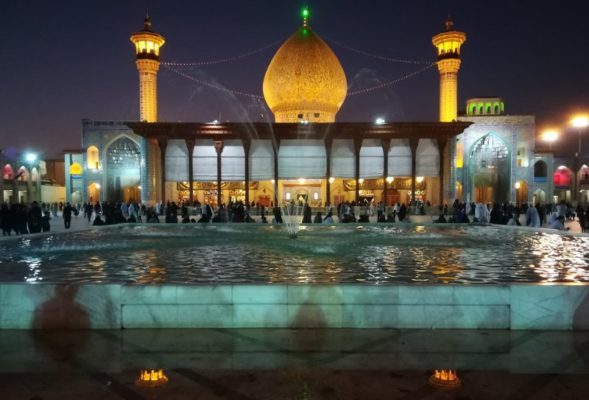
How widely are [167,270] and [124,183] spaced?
31.3m

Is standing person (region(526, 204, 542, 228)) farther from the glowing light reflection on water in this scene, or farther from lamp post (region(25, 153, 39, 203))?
lamp post (region(25, 153, 39, 203))

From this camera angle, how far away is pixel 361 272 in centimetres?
622

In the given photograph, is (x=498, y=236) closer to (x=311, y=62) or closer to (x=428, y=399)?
(x=428, y=399)

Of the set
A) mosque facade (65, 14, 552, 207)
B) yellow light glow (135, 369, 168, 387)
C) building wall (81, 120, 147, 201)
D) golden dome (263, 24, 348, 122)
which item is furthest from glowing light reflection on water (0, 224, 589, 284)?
building wall (81, 120, 147, 201)

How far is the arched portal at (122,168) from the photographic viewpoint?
1396 inches

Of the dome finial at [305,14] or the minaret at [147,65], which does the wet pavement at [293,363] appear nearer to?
the dome finial at [305,14]

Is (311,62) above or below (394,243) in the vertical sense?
above

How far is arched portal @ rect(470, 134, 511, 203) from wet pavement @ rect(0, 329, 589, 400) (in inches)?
1363

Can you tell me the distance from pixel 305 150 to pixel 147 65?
13.0 metres

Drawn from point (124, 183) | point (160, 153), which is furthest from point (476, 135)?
point (124, 183)

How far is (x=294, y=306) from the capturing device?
13.8ft

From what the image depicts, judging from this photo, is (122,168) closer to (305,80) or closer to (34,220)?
(305,80)

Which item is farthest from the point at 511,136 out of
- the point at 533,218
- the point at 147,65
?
the point at 147,65

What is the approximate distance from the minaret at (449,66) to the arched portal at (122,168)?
2194 cm
